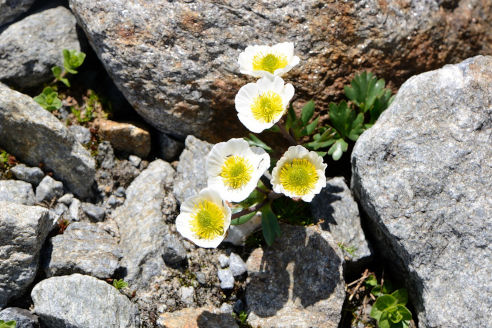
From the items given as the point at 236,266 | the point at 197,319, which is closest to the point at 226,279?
the point at 236,266

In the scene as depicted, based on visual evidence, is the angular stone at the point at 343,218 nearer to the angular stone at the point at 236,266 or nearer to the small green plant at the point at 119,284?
the angular stone at the point at 236,266

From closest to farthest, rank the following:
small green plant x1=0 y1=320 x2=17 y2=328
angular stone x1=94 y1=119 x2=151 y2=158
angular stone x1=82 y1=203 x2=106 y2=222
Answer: small green plant x1=0 y1=320 x2=17 y2=328 → angular stone x1=82 y1=203 x2=106 y2=222 → angular stone x1=94 y1=119 x2=151 y2=158

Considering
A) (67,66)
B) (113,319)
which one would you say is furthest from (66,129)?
(113,319)

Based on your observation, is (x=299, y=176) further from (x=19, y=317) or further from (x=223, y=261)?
(x=19, y=317)

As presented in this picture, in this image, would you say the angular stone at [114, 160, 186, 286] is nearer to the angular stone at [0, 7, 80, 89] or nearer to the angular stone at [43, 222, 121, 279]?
the angular stone at [43, 222, 121, 279]

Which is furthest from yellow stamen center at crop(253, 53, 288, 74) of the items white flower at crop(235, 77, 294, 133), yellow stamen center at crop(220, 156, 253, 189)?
yellow stamen center at crop(220, 156, 253, 189)

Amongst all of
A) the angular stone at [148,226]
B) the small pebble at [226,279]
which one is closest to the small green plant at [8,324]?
the angular stone at [148,226]

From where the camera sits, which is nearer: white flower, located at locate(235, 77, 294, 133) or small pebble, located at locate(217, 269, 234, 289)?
white flower, located at locate(235, 77, 294, 133)

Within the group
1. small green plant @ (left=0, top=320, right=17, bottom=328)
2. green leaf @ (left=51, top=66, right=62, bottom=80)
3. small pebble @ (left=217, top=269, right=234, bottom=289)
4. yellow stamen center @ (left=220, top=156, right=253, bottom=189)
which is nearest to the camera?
small green plant @ (left=0, top=320, right=17, bottom=328)
